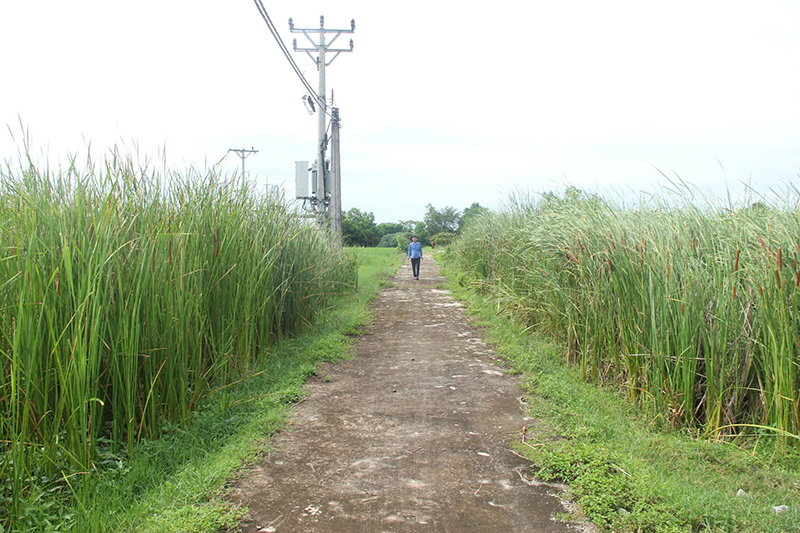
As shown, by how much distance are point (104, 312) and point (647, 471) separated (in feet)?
10.9

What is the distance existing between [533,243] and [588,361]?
2188mm

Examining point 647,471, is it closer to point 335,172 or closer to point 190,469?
point 190,469

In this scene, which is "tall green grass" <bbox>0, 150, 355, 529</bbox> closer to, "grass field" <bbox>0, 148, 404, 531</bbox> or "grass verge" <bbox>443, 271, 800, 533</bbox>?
"grass field" <bbox>0, 148, 404, 531</bbox>

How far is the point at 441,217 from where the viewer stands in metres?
60.7

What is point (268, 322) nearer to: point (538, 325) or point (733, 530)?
point (538, 325)

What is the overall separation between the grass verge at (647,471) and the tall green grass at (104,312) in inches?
98.7

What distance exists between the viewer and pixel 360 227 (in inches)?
2266

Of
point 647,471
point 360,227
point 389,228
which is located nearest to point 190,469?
point 647,471

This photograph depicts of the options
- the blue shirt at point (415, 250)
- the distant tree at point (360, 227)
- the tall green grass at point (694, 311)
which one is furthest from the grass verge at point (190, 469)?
the distant tree at point (360, 227)

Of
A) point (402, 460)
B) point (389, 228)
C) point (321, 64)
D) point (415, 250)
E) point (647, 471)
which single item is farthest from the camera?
point (389, 228)

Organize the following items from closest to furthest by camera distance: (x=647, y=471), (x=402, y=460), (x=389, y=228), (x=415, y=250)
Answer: (x=647, y=471) → (x=402, y=460) → (x=415, y=250) → (x=389, y=228)

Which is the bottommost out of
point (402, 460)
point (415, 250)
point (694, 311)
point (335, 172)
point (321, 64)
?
point (402, 460)

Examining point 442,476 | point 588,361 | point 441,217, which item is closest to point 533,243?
point 588,361

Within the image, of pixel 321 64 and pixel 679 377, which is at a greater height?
pixel 321 64
